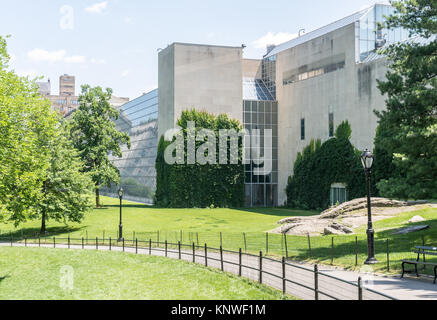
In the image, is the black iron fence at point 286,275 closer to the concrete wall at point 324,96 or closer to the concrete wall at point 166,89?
the concrete wall at point 324,96

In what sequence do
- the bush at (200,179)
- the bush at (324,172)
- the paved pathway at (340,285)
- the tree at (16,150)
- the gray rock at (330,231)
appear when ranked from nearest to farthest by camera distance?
the paved pathway at (340,285) → the tree at (16,150) → the gray rock at (330,231) → the bush at (324,172) → the bush at (200,179)

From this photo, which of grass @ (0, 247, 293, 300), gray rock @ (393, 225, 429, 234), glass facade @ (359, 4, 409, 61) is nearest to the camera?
Result: grass @ (0, 247, 293, 300)

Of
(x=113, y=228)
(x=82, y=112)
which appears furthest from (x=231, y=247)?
(x=82, y=112)

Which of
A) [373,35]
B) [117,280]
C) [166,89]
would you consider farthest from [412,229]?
[166,89]

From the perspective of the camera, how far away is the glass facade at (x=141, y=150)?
7706 cm

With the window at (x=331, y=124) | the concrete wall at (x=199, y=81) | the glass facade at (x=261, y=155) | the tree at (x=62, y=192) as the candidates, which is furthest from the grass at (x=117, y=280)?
the glass facade at (x=261, y=155)

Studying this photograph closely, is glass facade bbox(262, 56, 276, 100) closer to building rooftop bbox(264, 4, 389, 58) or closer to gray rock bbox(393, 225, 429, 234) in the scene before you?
building rooftop bbox(264, 4, 389, 58)

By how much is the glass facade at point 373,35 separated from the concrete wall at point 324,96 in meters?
1.22

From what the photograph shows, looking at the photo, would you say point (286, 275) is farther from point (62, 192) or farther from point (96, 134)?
point (96, 134)

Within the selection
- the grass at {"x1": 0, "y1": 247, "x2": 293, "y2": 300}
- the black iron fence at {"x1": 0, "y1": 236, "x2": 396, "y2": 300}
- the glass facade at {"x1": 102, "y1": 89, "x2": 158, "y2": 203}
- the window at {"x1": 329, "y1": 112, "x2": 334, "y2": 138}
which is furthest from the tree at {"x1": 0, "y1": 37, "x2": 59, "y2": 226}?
the glass facade at {"x1": 102, "y1": 89, "x2": 158, "y2": 203}

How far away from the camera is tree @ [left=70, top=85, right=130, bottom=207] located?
6741cm

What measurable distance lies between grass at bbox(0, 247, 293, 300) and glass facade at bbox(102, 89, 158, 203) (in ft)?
147

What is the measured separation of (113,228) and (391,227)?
26.4m
